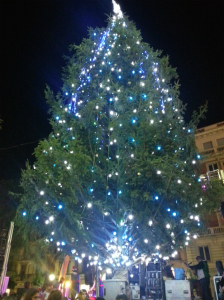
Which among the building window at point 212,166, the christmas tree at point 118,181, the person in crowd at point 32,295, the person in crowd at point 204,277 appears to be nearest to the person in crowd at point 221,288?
the person in crowd at point 204,277

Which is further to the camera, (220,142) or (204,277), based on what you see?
(220,142)

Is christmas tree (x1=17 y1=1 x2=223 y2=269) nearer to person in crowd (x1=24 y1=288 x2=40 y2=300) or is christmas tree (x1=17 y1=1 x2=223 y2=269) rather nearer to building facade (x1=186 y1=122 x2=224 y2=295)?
person in crowd (x1=24 y1=288 x2=40 y2=300)

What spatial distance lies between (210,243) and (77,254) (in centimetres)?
1694

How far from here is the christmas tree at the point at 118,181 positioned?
6906 mm

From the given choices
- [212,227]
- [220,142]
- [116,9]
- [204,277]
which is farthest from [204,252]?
[116,9]

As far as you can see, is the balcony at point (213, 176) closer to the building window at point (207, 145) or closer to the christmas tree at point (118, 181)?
the christmas tree at point (118, 181)

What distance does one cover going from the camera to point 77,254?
820 cm

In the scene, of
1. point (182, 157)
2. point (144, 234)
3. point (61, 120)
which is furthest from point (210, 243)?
point (61, 120)

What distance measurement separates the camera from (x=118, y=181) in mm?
7621

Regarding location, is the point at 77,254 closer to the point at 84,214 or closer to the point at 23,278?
the point at 84,214

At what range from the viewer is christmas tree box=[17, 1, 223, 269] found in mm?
6906

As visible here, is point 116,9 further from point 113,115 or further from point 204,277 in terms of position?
point 204,277

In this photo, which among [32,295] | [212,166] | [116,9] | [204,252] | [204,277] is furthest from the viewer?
[212,166]

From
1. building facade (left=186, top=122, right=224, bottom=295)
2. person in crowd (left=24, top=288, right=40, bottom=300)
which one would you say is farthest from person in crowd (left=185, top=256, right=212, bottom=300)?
building facade (left=186, top=122, right=224, bottom=295)
